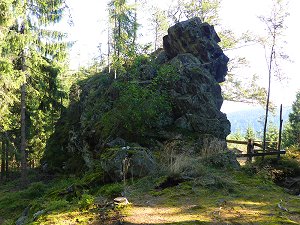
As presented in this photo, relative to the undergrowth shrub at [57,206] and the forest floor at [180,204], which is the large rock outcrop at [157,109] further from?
the undergrowth shrub at [57,206]

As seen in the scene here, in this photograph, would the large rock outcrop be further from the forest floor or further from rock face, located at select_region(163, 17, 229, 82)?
the forest floor

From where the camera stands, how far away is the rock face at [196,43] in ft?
55.5

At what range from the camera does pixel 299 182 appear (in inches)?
379

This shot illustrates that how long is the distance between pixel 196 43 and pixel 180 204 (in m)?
13.4

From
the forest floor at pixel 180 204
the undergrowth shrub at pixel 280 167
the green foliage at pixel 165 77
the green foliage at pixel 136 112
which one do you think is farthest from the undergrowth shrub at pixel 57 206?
the undergrowth shrub at pixel 280 167

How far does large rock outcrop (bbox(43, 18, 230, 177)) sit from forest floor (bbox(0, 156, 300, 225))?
1212 mm

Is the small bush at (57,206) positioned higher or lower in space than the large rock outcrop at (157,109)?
lower

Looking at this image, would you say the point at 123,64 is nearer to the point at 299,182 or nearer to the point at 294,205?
the point at 299,182

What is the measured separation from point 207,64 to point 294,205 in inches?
487

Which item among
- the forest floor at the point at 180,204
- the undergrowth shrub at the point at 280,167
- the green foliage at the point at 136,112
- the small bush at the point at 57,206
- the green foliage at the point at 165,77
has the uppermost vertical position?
the green foliage at the point at 165,77

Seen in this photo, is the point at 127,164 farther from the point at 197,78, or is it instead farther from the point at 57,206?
the point at 197,78

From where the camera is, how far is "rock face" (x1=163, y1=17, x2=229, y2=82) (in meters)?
16.9

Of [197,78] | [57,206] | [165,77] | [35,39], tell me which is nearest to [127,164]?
[57,206]

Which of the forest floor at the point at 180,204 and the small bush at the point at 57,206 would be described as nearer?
the forest floor at the point at 180,204
